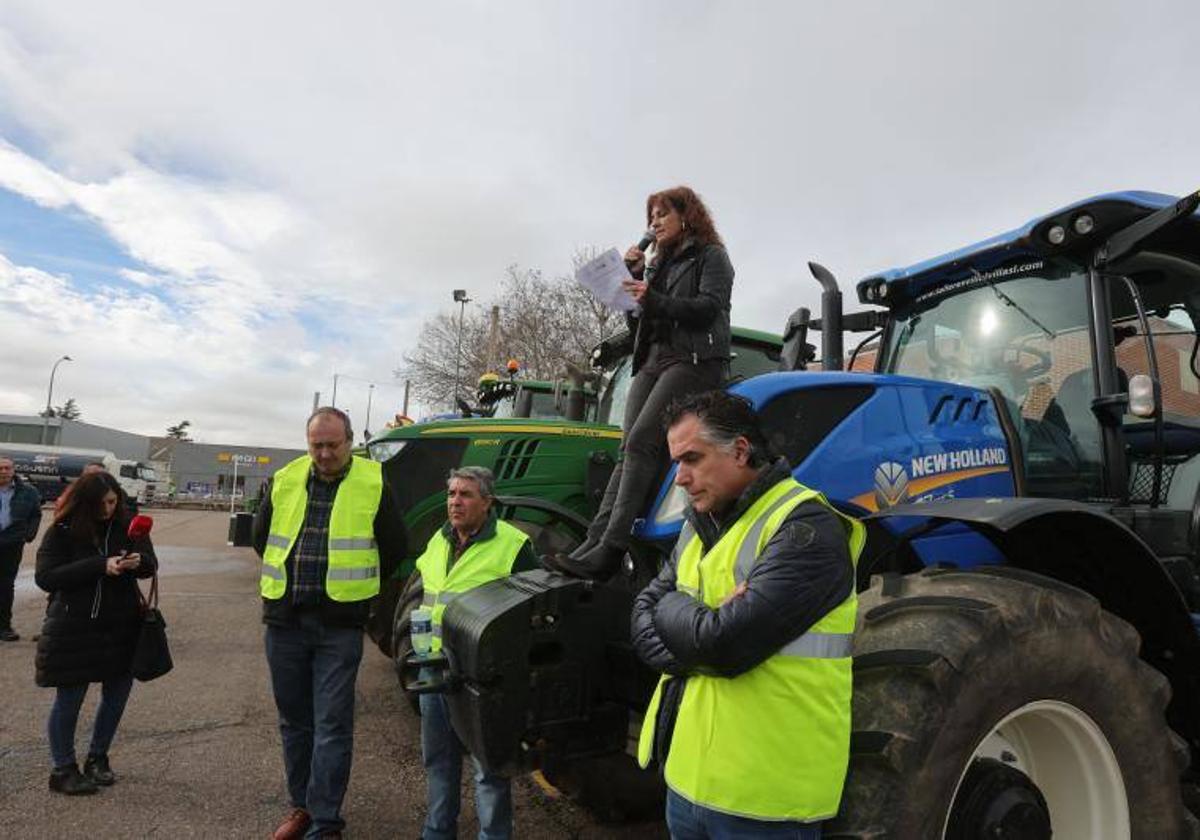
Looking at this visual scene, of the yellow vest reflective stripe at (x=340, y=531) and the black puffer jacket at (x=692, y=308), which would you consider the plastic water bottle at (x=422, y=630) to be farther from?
the black puffer jacket at (x=692, y=308)

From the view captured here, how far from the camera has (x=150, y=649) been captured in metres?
4.46

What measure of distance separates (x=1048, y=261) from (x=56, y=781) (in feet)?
17.6

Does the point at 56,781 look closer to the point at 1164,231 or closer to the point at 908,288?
the point at 908,288

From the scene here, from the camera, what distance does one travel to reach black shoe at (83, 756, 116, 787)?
4.20m

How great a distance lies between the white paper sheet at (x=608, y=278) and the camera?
10.1 ft

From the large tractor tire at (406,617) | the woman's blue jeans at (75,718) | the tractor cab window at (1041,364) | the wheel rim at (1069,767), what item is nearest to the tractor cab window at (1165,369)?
the tractor cab window at (1041,364)

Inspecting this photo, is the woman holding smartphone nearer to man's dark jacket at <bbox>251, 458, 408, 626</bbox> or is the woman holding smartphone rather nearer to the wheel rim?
man's dark jacket at <bbox>251, 458, 408, 626</bbox>

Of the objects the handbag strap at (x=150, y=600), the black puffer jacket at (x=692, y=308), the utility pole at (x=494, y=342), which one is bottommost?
the handbag strap at (x=150, y=600)

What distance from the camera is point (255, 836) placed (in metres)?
3.69

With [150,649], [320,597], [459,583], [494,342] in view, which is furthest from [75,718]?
[494,342]

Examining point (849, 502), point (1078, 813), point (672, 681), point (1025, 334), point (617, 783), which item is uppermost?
point (1025, 334)

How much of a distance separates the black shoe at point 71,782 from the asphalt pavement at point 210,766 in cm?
4

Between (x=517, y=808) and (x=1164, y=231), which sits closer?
(x=1164, y=231)

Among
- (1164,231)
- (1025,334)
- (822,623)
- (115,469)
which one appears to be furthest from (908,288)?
(115,469)
